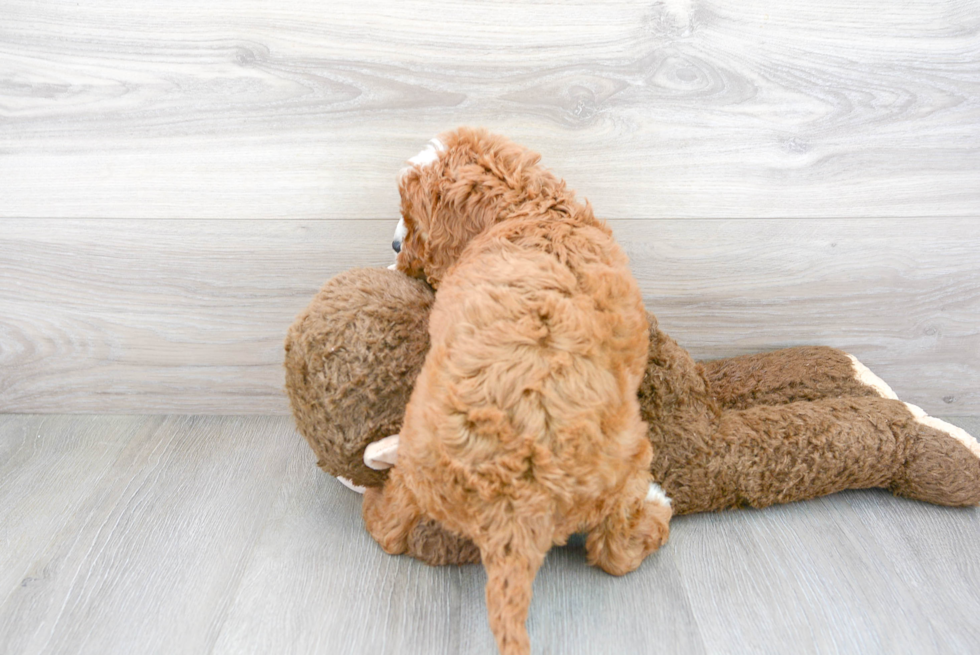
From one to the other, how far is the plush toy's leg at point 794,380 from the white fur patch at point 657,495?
0.23m

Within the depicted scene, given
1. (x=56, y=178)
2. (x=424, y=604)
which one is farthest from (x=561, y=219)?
(x=56, y=178)

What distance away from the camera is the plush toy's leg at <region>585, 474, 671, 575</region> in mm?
743

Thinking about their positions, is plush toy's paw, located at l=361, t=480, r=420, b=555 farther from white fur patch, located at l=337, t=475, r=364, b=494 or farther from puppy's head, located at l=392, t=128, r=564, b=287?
puppy's head, located at l=392, t=128, r=564, b=287

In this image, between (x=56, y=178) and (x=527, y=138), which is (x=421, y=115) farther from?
(x=56, y=178)

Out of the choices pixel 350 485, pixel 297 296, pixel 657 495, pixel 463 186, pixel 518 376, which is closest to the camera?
pixel 518 376

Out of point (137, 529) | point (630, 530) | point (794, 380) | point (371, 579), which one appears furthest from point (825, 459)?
point (137, 529)

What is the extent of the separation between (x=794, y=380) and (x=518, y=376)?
0.61m

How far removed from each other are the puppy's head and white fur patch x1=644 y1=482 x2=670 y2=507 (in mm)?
387

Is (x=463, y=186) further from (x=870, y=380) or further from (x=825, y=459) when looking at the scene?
(x=870, y=380)

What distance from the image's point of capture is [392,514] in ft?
2.65

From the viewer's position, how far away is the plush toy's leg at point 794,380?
101cm

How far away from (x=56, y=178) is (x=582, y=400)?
914 mm

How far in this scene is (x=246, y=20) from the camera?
94 centimetres

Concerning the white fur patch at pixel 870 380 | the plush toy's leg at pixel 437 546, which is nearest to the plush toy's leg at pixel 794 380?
the white fur patch at pixel 870 380
